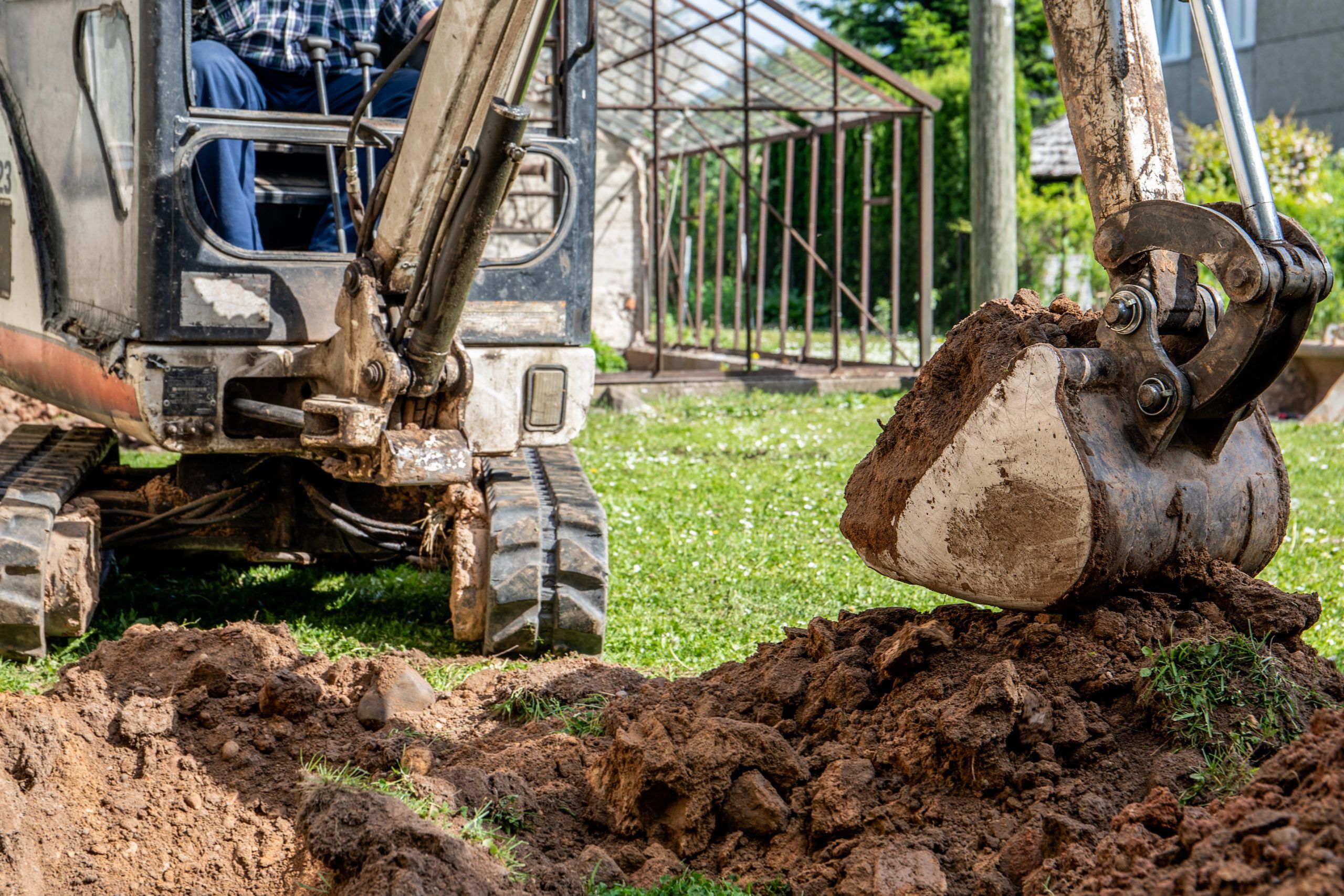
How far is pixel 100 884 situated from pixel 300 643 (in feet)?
5.72

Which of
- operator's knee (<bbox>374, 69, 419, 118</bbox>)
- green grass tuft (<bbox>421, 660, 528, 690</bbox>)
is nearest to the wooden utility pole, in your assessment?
operator's knee (<bbox>374, 69, 419, 118</bbox>)

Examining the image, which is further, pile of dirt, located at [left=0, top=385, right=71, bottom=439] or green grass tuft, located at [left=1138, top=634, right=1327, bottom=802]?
pile of dirt, located at [left=0, top=385, right=71, bottom=439]

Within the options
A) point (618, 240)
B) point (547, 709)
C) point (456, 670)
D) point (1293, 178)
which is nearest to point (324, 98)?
point (456, 670)

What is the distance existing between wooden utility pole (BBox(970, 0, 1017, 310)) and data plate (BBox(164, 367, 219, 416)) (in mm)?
6081

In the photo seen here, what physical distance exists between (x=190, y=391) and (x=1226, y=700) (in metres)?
2.99

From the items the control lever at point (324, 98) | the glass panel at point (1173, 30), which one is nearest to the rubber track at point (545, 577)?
the control lever at point (324, 98)

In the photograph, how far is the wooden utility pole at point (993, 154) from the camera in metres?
8.91

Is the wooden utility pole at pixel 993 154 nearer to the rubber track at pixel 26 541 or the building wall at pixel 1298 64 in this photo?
the rubber track at pixel 26 541

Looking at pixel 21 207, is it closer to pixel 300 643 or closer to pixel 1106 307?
pixel 300 643

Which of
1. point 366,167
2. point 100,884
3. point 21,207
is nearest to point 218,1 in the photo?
point 366,167

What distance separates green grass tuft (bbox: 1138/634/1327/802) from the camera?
2318 millimetres

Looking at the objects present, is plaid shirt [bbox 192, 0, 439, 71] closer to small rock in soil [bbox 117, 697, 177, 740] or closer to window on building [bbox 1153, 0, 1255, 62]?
small rock in soil [bbox 117, 697, 177, 740]

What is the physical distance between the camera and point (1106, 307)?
8.22 feet

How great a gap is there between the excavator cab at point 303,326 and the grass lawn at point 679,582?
267 millimetres
